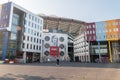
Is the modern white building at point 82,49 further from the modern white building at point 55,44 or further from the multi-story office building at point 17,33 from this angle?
the multi-story office building at point 17,33

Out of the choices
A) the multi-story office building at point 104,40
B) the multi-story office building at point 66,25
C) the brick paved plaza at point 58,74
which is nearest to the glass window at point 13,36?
the multi-story office building at point 66,25

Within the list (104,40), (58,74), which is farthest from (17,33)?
(58,74)

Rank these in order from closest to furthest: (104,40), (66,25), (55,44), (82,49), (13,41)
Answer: (13,41), (104,40), (82,49), (55,44), (66,25)

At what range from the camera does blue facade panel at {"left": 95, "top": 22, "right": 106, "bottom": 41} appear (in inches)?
2798

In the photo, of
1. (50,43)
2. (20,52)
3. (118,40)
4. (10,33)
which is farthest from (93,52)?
(10,33)

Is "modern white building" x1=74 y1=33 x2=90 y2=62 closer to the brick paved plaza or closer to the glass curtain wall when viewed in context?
the glass curtain wall

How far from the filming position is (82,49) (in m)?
84.7

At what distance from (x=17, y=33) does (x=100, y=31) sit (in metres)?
39.7

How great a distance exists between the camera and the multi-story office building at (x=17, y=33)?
57219 mm

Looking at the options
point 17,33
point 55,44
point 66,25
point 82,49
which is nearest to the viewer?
point 17,33

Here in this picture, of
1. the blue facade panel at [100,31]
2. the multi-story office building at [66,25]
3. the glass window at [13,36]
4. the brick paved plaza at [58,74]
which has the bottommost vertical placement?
the brick paved plaza at [58,74]

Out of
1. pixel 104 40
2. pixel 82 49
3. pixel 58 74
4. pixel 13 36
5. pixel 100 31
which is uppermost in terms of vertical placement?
Result: pixel 100 31

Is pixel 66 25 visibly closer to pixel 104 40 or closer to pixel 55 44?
pixel 55 44

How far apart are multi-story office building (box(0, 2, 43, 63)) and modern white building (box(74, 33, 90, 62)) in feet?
86.6
